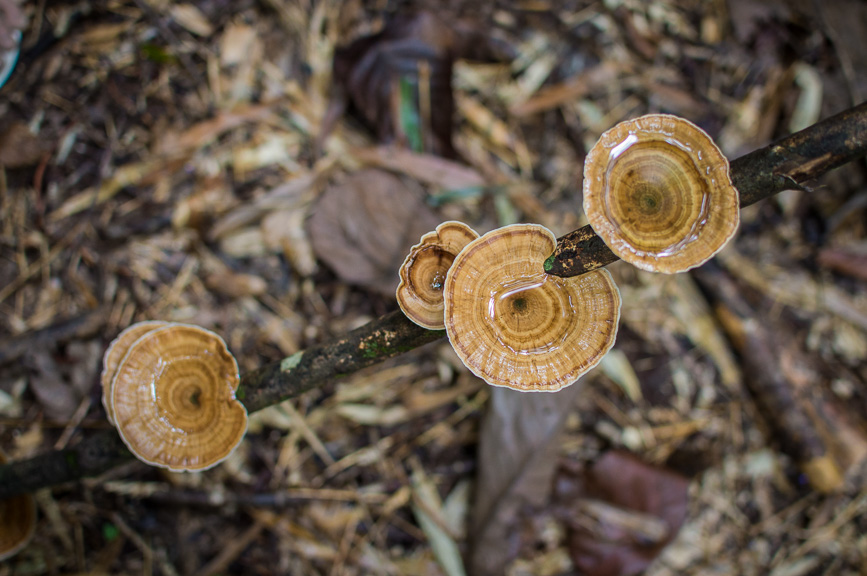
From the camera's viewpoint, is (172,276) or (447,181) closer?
(172,276)

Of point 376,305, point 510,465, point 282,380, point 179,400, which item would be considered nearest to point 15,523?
point 179,400

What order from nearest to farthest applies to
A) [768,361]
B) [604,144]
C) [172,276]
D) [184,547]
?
[604,144] < [184,547] < [172,276] < [768,361]

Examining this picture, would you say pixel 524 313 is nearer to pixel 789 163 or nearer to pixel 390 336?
pixel 390 336

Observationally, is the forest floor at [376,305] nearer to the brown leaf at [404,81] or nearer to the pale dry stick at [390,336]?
the brown leaf at [404,81]

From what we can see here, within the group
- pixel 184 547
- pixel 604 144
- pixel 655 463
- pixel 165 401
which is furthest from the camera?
pixel 655 463

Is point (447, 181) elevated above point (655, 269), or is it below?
below

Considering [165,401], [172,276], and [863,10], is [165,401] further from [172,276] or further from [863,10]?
[863,10]

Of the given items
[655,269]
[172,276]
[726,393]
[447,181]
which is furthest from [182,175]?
[726,393]

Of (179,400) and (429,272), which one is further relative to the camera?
(179,400)
